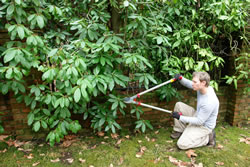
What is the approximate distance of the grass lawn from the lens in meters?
2.47

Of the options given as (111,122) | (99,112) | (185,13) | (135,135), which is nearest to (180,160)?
(135,135)

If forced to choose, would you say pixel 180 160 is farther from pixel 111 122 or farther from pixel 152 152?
pixel 111 122

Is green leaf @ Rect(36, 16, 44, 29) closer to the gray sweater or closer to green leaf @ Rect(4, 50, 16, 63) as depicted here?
green leaf @ Rect(4, 50, 16, 63)

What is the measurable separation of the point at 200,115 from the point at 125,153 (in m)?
1.25

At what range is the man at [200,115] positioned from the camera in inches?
99.7

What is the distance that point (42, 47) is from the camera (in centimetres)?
220

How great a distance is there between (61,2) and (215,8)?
2274 millimetres

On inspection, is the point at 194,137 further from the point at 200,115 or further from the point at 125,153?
the point at 125,153

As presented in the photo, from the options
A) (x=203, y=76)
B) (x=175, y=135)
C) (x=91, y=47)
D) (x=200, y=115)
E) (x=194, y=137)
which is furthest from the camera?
(x=175, y=135)

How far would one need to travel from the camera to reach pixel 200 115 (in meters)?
2.60

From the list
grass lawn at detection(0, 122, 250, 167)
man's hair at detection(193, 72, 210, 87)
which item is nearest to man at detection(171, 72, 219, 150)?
man's hair at detection(193, 72, 210, 87)

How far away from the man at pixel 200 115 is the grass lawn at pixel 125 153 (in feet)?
0.47

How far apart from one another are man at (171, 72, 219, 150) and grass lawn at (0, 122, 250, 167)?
0.14 meters

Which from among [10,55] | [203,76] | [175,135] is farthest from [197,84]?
[10,55]
